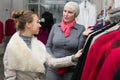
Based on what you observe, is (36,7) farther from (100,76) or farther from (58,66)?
(100,76)

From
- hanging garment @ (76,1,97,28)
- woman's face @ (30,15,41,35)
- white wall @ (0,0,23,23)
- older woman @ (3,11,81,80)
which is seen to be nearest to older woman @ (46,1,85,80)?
older woman @ (3,11,81,80)

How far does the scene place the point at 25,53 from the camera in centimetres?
266

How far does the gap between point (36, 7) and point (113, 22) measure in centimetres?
716

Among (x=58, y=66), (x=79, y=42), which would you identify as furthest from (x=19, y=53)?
(x=79, y=42)

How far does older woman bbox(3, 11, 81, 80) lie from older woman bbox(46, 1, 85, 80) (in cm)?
39

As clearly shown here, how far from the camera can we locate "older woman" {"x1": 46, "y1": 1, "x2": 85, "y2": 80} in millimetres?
3189

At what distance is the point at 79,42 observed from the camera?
126 inches

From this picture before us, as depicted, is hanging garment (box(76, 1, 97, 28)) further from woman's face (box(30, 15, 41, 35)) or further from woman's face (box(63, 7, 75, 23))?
woman's face (box(30, 15, 41, 35))

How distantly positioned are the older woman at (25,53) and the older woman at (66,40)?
1.28 ft

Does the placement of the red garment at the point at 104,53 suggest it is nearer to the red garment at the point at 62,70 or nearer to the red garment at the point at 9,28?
the red garment at the point at 62,70

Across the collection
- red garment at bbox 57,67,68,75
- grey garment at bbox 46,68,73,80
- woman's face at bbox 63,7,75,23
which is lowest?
grey garment at bbox 46,68,73,80

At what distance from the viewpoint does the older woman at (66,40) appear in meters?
3.19

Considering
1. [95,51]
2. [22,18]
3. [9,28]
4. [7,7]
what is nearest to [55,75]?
[22,18]

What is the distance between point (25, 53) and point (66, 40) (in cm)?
67
